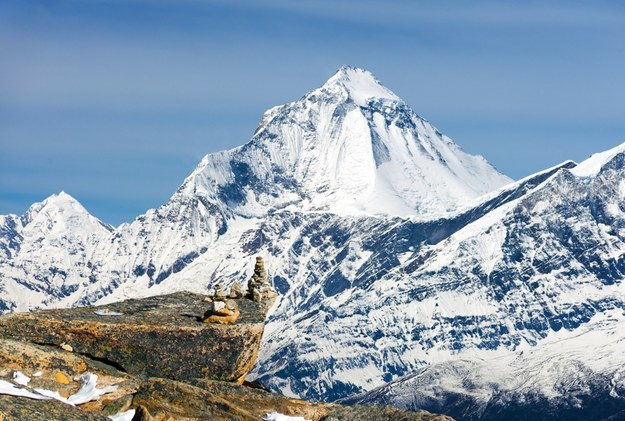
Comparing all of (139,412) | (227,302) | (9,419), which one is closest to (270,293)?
(227,302)

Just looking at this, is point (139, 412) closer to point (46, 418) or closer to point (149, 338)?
point (46, 418)

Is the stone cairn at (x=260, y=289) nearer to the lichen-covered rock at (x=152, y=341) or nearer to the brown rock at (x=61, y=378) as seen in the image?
the lichen-covered rock at (x=152, y=341)

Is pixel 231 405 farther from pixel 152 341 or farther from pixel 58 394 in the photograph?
pixel 152 341

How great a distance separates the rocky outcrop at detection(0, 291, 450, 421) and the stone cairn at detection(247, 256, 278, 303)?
10.2ft

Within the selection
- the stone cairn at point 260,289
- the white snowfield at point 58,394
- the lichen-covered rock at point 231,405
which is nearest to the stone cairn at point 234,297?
the stone cairn at point 260,289

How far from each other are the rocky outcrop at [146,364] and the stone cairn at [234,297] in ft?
1.56

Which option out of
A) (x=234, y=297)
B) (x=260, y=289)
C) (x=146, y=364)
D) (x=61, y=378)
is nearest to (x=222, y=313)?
(x=146, y=364)

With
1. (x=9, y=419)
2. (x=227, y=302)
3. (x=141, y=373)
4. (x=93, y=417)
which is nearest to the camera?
(x=9, y=419)

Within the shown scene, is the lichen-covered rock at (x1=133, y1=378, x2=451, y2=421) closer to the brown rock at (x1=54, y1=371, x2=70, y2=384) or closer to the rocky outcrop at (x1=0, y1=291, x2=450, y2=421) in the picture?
the rocky outcrop at (x1=0, y1=291, x2=450, y2=421)

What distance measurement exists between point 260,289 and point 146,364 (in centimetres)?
1015

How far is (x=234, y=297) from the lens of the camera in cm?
5231

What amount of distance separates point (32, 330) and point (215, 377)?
231 inches

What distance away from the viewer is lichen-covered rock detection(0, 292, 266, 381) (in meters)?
43.3

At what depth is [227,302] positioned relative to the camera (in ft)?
152
